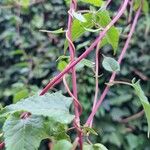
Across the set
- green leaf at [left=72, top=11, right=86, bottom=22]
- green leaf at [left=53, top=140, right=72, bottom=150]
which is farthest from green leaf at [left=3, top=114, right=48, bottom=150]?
green leaf at [left=72, top=11, right=86, bottom=22]

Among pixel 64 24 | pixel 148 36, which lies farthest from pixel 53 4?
pixel 148 36

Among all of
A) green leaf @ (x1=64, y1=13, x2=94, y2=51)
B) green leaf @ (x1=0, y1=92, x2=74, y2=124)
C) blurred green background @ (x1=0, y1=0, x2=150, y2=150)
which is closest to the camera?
green leaf @ (x1=0, y1=92, x2=74, y2=124)

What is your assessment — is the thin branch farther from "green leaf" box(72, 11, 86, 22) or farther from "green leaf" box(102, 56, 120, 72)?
"green leaf" box(72, 11, 86, 22)

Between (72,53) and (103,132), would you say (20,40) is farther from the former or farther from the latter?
(72,53)

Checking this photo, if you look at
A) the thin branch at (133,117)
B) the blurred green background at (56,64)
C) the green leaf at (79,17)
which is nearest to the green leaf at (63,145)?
the green leaf at (79,17)

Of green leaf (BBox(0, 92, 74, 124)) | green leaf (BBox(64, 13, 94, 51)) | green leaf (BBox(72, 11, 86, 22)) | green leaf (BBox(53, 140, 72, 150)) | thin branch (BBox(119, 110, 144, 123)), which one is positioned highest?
green leaf (BBox(72, 11, 86, 22))

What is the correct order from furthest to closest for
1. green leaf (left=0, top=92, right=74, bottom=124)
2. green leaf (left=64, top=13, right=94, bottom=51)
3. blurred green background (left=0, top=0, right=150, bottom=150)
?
blurred green background (left=0, top=0, right=150, bottom=150) → green leaf (left=64, top=13, right=94, bottom=51) → green leaf (left=0, top=92, right=74, bottom=124)
